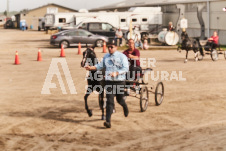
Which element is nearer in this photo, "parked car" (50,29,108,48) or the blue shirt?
the blue shirt

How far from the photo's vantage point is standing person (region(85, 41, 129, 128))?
31.8 ft

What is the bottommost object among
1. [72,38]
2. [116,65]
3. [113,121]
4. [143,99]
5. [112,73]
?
[113,121]

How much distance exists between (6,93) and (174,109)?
568 centimetres

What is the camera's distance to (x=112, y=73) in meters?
9.59

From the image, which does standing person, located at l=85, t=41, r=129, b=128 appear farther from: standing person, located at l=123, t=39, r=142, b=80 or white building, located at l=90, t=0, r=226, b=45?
white building, located at l=90, t=0, r=226, b=45

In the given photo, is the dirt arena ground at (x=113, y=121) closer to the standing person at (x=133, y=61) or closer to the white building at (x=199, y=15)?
the standing person at (x=133, y=61)

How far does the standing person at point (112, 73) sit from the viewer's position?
968cm

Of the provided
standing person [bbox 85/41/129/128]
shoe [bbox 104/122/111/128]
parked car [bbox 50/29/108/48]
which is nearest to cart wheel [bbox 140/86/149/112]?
standing person [bbox 85/41/129/128]

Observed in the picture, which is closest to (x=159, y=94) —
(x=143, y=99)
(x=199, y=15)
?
(x=143, y=99)

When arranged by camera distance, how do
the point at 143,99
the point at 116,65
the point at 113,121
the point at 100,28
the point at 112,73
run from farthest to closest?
the point at 100,28 < the point at 143,99 < the point at 113,121 < the point at 116,65 < the point at 112,73

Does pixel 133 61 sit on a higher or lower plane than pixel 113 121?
higher

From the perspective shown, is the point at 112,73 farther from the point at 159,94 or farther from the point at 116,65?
the point at 159,94

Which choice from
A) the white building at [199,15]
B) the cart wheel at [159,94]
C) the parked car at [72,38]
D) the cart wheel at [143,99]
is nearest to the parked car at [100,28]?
the parked car at [72,38]

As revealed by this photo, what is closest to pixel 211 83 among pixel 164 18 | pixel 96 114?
pixel 96 114
